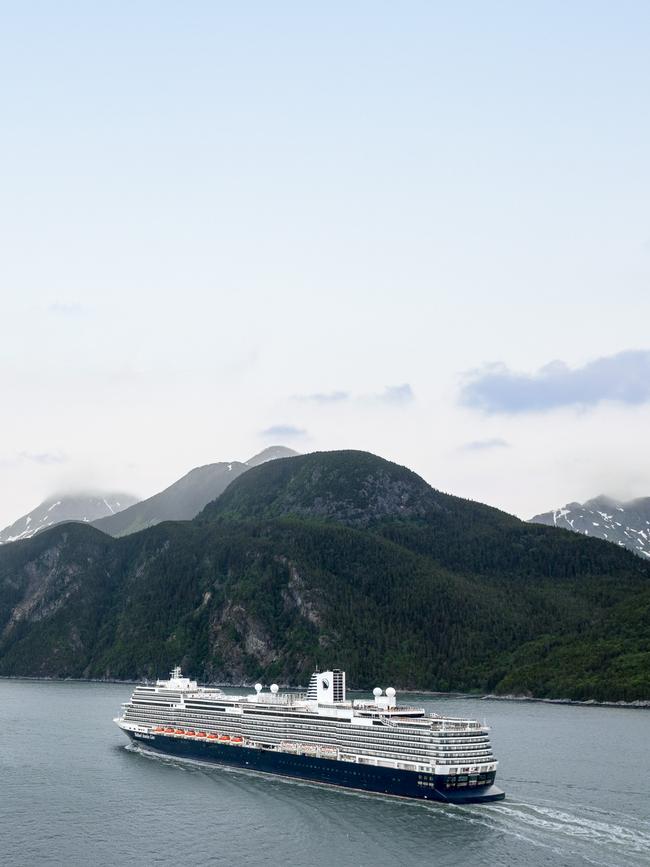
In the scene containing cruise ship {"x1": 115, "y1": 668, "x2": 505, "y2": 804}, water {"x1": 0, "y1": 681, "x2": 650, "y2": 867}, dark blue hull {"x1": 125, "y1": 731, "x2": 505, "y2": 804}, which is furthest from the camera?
cruise ship {"x1": 115, "y1": 668, "x2": 505, "y2": 804}

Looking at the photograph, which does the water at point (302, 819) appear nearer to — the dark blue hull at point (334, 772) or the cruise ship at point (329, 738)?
the dark blue hull at point (334, 772)

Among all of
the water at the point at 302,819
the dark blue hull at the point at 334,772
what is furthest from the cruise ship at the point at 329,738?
the water at the point at 302,819

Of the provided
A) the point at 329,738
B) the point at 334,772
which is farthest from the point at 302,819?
the point at 329,738

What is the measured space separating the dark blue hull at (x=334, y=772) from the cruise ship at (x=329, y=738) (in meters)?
0.13

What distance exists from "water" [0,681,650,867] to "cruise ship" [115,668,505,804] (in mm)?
2839

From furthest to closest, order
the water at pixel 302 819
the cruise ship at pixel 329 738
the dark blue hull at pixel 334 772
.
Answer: the cruise ship at pixel 329 738 < the dark blue hull at pixel 334 772 < the water at pixel 302 819

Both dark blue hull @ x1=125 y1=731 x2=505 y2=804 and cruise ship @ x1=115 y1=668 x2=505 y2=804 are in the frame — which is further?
cruise ship @ x1=115 y1=668 x2=505 y2=804

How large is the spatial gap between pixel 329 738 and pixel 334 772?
612cm

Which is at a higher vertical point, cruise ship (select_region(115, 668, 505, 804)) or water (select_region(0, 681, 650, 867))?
cruise ship (select_region(115, 668, 505, 804))

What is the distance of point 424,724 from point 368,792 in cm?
1255

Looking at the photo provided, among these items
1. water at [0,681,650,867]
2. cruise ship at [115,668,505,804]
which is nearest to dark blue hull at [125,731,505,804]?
cruise ship at [115,668,505,804]

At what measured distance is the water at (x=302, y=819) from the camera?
10531 cm

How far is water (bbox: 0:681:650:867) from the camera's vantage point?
105 m

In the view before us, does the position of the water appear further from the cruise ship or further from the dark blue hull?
the cruise ship
